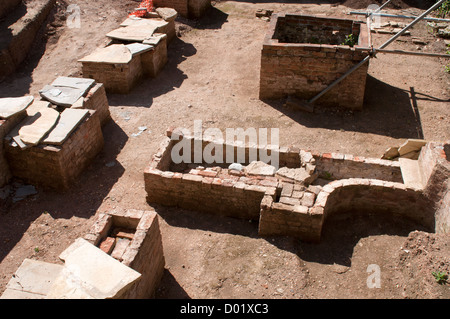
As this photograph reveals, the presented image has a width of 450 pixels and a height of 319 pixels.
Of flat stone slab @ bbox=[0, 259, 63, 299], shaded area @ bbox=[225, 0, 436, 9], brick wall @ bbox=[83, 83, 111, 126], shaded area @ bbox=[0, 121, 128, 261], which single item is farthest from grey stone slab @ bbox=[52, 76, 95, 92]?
shaded area @ bbox=[225, 0, 436, 9]

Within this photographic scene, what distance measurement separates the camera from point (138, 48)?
10.3 meters

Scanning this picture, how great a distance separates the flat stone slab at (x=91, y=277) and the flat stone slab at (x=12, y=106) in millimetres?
3708

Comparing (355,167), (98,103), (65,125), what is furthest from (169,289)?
(98,103)

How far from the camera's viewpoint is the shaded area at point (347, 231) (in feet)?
19.8

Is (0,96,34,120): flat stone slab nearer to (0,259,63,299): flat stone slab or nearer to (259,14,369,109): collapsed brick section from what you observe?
(0,259,63,299): flat stone slab

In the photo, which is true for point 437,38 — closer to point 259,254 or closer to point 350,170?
point 350,170

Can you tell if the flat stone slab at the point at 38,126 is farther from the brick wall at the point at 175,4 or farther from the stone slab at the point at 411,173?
A: the brick wall at the point at 175,4

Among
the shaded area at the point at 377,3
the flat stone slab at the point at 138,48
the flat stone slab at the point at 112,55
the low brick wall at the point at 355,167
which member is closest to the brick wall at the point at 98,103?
the flat stone slab at the point at 112,55

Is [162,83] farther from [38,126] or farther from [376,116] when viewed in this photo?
[376,116]

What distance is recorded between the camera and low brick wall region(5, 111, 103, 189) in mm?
6863

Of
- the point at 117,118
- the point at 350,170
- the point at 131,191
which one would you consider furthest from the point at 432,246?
the point at 117,118

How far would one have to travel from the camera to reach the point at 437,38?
1284cm
